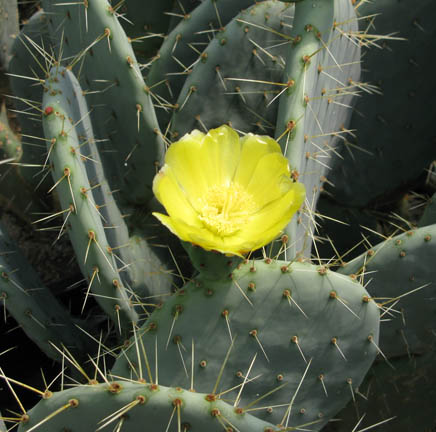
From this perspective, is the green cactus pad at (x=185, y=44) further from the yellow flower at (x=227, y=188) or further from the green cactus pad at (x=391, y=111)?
the yellow flower at (x=227, y=188)

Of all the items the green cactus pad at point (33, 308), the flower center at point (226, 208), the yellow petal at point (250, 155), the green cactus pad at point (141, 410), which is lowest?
the green cactus pad at point (33, 308)

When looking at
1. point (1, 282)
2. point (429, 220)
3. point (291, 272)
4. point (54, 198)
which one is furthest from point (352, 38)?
point (54, 198)

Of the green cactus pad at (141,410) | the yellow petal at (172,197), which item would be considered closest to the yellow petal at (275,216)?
the yellow petal at (172,197)

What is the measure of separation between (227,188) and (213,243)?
0.19 metres

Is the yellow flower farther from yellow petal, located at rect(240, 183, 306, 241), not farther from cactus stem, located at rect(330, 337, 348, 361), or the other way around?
cactus stem, located at rect(330, 337, 348, 361)

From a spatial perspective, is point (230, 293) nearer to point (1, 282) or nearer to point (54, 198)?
point (1, 282)

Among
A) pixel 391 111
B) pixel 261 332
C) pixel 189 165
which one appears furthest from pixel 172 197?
pixel 391 111

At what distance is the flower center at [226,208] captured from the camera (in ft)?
3.69

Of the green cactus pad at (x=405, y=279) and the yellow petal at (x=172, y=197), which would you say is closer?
the yellow petal at (x=172, y=197)

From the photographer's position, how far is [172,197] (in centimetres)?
114

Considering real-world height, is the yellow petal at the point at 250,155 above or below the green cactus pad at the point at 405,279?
above

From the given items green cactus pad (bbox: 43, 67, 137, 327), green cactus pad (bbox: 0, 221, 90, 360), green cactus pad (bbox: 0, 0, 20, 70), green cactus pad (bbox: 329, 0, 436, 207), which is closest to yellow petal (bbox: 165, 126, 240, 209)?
green cactus pad (bbox: 43, 67, 137, 327)

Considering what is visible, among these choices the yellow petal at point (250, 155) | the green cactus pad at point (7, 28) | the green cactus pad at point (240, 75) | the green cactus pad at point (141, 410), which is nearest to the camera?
the green cactus pad at point (141, 410)

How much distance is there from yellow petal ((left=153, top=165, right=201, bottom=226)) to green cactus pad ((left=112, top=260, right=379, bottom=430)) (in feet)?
0.43
